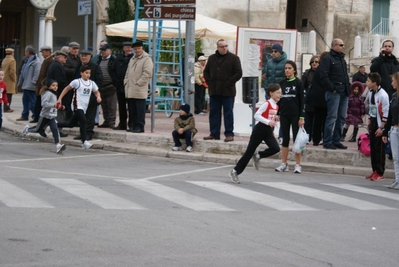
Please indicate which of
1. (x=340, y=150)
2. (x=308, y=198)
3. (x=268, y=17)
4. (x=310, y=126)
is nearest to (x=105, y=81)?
(x=310, y=126)

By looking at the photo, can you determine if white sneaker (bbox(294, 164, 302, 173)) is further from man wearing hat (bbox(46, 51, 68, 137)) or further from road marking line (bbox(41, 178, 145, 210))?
man wearing hat (bbox(46, 51, 68, 137))

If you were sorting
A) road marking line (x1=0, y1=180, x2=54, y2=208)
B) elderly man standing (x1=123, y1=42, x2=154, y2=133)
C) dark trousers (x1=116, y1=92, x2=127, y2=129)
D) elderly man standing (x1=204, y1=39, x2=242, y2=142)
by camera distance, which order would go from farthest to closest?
1. dark trousers (x1=116, y1=92, x2=127, y2=129)
2. elderly man standing (x1=123, y1=42, x2=154, y2=133)
3. elderly man standing (x1=204, y1=39, x2=242, y2=142)
4. road marking line (x1=0, y1=180, x2=54, y2=208)

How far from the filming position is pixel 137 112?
1778cm

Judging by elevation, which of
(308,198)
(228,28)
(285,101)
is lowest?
(308,198)

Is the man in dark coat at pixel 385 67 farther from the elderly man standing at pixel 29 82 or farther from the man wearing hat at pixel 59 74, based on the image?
the elderly man standing at pixel 29 82

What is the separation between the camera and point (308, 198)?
38.7ft

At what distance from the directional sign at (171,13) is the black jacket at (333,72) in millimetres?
3128

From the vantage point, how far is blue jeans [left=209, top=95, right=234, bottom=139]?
16391 millimetres

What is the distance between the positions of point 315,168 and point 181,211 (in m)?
5.37

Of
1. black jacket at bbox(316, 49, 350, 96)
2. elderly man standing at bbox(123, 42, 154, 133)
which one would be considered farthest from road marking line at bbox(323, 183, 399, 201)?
elderly man standing at bbox(123, 42, 154, 133)

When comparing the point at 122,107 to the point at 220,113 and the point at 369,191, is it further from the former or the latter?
the point at 369,191

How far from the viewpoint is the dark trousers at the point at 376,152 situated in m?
14.1

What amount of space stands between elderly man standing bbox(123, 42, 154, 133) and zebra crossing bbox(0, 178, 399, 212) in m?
4.87

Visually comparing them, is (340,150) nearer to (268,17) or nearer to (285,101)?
(285,101)
